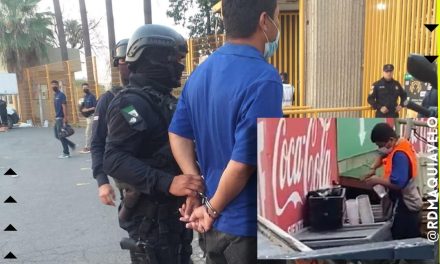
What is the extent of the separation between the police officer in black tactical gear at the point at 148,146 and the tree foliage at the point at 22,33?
19.1 meters

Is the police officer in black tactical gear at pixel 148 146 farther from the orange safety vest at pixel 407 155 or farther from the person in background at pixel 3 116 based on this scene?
the person in background at pixel 3 116

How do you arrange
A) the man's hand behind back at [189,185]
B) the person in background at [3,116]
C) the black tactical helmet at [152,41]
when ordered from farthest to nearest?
the person in background at [3,116] → the black tactical helmet at [152,41] → the man's hand behind back at [189,185]

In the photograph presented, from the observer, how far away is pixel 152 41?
1998 mm

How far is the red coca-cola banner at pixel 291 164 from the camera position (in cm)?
109

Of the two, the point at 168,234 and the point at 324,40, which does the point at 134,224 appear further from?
the point at 324,40

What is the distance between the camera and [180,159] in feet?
4.73

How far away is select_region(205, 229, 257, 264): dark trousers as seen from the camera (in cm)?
130

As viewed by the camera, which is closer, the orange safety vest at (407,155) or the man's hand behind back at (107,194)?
the orange safety vest at (407,155)

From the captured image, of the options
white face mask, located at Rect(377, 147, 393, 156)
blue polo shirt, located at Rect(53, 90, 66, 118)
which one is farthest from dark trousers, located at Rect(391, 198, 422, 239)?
blue polo shirt, located at Rect(53, 90, 66, 118)

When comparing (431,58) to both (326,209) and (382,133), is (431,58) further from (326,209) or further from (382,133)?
(326,209)

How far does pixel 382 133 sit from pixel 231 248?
571 millimetres

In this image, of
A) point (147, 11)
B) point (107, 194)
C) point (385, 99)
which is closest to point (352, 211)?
point (385, 99)

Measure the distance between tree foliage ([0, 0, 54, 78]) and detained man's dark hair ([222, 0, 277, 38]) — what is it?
19908mm

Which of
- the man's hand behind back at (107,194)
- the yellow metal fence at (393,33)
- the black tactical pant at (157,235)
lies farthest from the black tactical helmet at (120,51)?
the yellow metal fence at (393,33)
